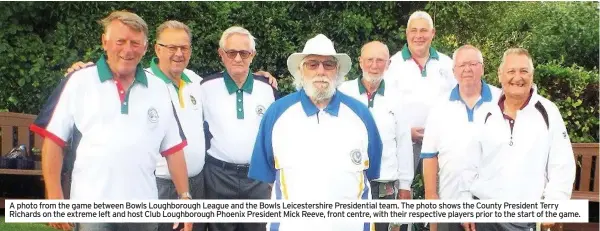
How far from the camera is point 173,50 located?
328 cm

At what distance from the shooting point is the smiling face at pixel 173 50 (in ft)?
10.7

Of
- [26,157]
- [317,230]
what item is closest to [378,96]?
[317,230]

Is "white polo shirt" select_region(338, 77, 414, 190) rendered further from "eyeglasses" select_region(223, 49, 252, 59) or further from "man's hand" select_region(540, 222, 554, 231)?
"man's hand" select_region(540, 222, 554, 231)

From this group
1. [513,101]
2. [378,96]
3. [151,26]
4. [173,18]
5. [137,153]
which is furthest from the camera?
[173,18]

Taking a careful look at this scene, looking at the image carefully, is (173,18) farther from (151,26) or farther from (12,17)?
(12,17)

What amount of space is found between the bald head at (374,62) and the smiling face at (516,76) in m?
0.51

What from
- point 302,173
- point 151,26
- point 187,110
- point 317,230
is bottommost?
point 317,230

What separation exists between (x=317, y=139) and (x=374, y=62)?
72 cm

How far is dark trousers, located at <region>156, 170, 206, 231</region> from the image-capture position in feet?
10.5

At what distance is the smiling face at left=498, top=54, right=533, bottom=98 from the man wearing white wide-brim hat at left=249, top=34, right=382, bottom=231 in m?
0.61

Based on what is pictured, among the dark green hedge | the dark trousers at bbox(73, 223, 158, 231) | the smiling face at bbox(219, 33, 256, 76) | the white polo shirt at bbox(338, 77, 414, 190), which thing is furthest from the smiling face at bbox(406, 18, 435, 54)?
the dark trousers at bbox(73, 223, 158, 231)

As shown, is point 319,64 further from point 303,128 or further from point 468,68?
point 468,68

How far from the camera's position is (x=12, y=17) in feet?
12.2

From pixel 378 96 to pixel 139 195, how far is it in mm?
1072
